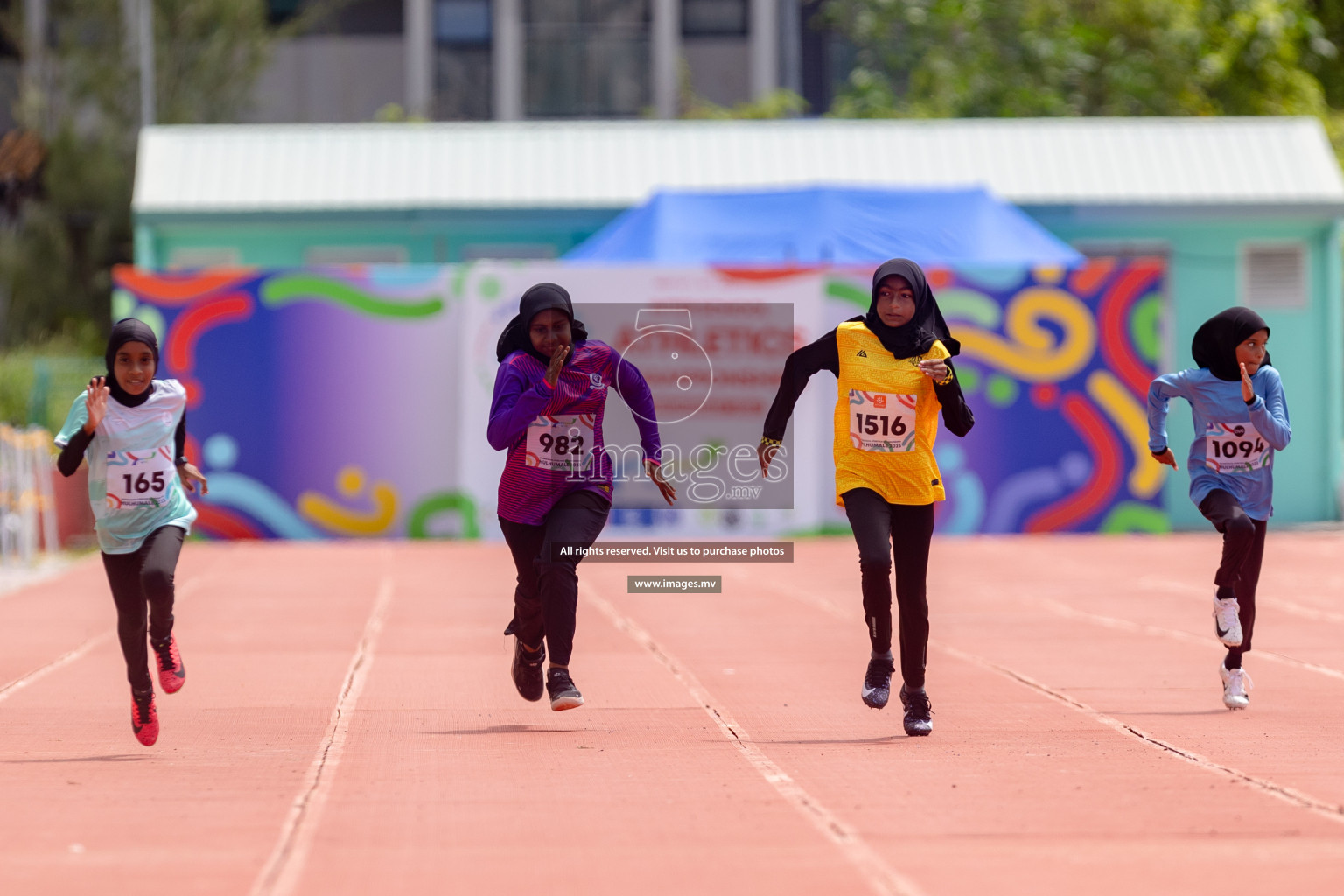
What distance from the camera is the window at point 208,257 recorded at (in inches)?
988

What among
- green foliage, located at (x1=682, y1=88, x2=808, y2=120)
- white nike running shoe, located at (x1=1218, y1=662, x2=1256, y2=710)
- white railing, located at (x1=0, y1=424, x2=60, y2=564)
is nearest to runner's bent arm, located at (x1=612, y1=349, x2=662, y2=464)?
white nike running shoe, located at (x1=1218, y1=662, x2=1256, y2=710)

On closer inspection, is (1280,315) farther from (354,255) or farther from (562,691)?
(562,691)

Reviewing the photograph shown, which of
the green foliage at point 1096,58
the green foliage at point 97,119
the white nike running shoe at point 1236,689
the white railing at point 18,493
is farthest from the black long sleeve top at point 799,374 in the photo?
the green foliage at point 1096,58

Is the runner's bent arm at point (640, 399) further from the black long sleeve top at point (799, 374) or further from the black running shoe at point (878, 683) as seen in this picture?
the black running shoe at point (878, 683)

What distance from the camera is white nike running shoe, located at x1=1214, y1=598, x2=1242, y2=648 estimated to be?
958 centimetres

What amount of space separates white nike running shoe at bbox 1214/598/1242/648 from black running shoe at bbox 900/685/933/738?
68.5 inches

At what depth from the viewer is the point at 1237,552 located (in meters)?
9.55

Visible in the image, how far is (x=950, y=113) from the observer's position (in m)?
39.2

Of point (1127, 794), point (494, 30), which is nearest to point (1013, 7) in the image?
point (494, 30)

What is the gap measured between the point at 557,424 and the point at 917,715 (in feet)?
6.52

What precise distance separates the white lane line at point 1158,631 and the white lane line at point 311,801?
502 cm

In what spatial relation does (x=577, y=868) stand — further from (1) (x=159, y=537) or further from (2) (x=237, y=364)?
(2) (x=237, y=364)

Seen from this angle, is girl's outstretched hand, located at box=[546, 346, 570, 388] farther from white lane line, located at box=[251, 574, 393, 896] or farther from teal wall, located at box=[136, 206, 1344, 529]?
teal wall, located at box=[136, 206, 1344, 529]

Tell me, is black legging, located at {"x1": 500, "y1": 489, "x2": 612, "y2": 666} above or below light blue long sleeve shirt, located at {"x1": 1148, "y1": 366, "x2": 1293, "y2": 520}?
below
